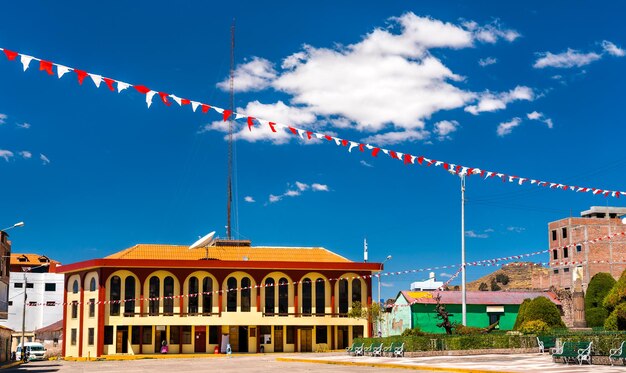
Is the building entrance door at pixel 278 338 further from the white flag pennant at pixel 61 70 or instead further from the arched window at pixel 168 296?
the white flag pennant at pixel 61 70

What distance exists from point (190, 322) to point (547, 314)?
1042 inches

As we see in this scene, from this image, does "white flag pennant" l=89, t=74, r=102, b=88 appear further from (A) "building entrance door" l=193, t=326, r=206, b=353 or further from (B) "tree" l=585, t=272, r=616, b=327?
(B) "tree" l=585, t=272, r=616, b=327

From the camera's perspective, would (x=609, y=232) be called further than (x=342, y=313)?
Yes

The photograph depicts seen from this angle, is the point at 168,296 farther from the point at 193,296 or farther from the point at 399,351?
the point at 399,351

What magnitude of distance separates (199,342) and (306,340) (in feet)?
28.0

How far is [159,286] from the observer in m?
58.6

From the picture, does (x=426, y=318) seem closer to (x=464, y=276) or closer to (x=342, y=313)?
(x=342, y=313)

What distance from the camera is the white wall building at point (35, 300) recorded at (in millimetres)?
96188

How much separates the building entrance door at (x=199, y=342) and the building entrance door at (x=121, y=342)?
17.2 ft

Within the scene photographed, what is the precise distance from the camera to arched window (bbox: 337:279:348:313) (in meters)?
61.8

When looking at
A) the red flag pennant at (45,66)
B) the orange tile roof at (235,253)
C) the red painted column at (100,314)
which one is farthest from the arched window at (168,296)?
the red flag pennant at (45,66)

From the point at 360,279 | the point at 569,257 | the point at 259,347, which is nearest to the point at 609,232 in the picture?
the point at 569,257

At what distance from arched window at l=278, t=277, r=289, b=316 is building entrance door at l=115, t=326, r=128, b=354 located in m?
12.0

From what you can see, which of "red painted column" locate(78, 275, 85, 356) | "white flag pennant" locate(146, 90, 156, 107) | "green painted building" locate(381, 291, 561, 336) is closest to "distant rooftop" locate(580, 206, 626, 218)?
"green painted building" locate(381, 291, 561, 336)
